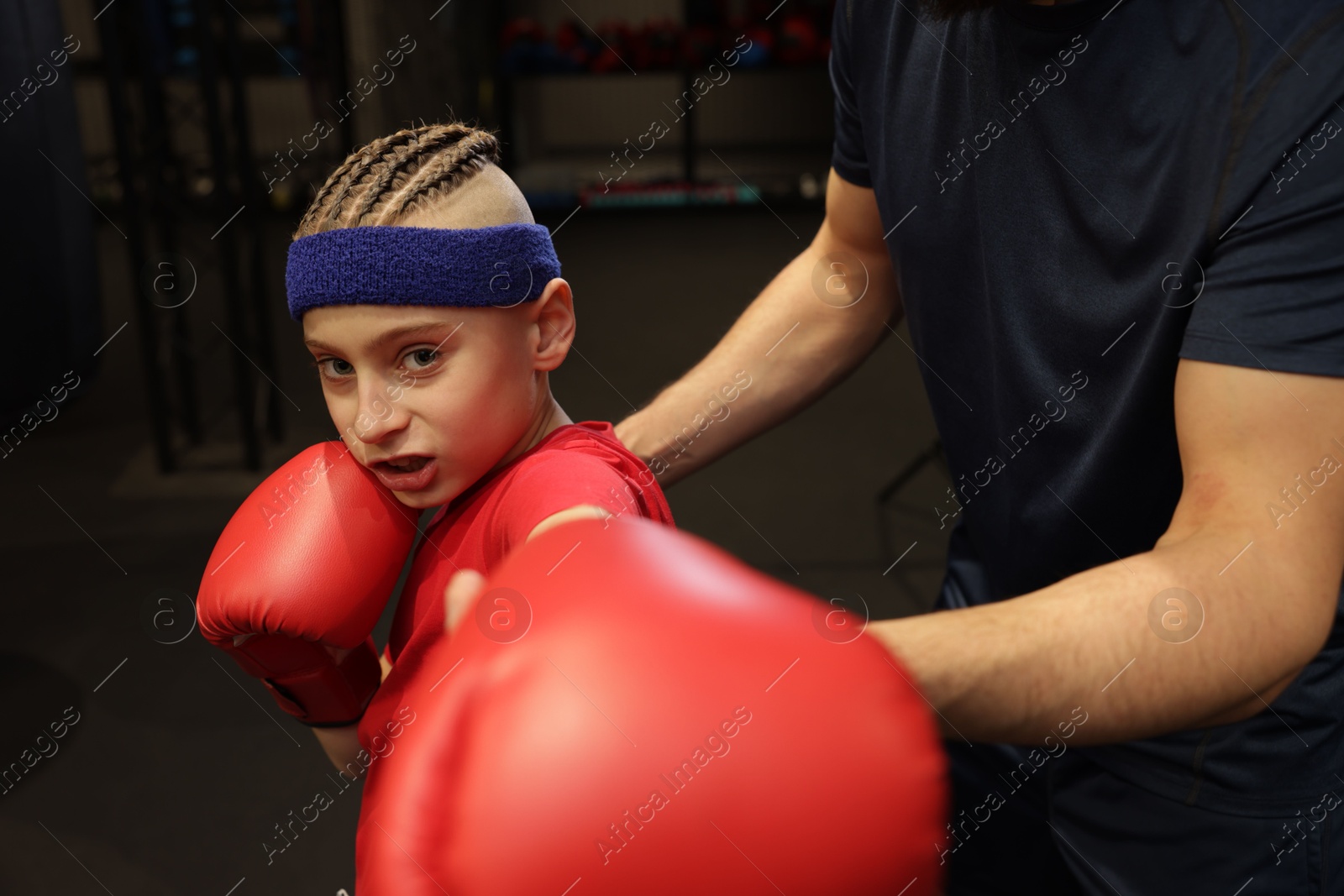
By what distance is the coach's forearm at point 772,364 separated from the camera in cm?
106

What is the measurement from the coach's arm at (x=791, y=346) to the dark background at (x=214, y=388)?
39cm

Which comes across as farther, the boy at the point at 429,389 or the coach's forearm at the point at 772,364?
the coach's forearm at the point at 772,364

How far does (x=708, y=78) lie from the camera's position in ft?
23.1

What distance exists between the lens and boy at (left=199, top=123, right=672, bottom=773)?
688mm

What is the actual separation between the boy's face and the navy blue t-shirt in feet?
1.50

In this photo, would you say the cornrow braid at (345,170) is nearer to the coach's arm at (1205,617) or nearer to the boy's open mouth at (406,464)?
the boy's open mouth at (406,464)

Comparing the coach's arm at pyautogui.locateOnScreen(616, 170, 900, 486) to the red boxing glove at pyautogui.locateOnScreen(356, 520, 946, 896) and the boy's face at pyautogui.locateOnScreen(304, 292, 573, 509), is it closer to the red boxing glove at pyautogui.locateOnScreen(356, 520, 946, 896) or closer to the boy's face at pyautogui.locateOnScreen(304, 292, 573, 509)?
Result: the boy's face at pyautogui.locateOnScreen(304, 292, 573, 509)

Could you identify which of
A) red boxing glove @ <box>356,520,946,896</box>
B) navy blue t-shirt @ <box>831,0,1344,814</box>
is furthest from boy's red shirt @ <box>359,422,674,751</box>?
navy blue t-shirt @ <box>831,0,1344,814</box>

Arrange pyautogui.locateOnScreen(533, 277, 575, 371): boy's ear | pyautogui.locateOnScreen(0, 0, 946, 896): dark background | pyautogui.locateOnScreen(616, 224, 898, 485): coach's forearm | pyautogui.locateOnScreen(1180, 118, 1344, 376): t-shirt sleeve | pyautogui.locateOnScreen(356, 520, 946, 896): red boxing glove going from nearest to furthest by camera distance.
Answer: pyautogui.locateOnScreen(356, 520, 946, 896): red boxing glove < pyautogui.locateOnScreen(1180, 118, 1344, 376): t-shirt sleeve < pyautogui.locateOnScreen(533, 277, 575, 371): boy's ear < pyautogui.locateOnScreen(616, 224, 898, 485): coach's forearm < pyautogui.locateOnScreen(0, 0, 946, 896): dark background

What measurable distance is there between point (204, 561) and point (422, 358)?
228cm

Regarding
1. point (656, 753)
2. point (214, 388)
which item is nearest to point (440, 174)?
point (656, 753)

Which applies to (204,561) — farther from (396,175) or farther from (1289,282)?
(1289,282)

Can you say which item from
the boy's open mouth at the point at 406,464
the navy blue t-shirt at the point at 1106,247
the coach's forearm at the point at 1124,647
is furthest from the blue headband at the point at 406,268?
the navy blue t-shirt at the point at 1106,247

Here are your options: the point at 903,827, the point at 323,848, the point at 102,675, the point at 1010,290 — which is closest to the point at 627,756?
the point at 903,827
